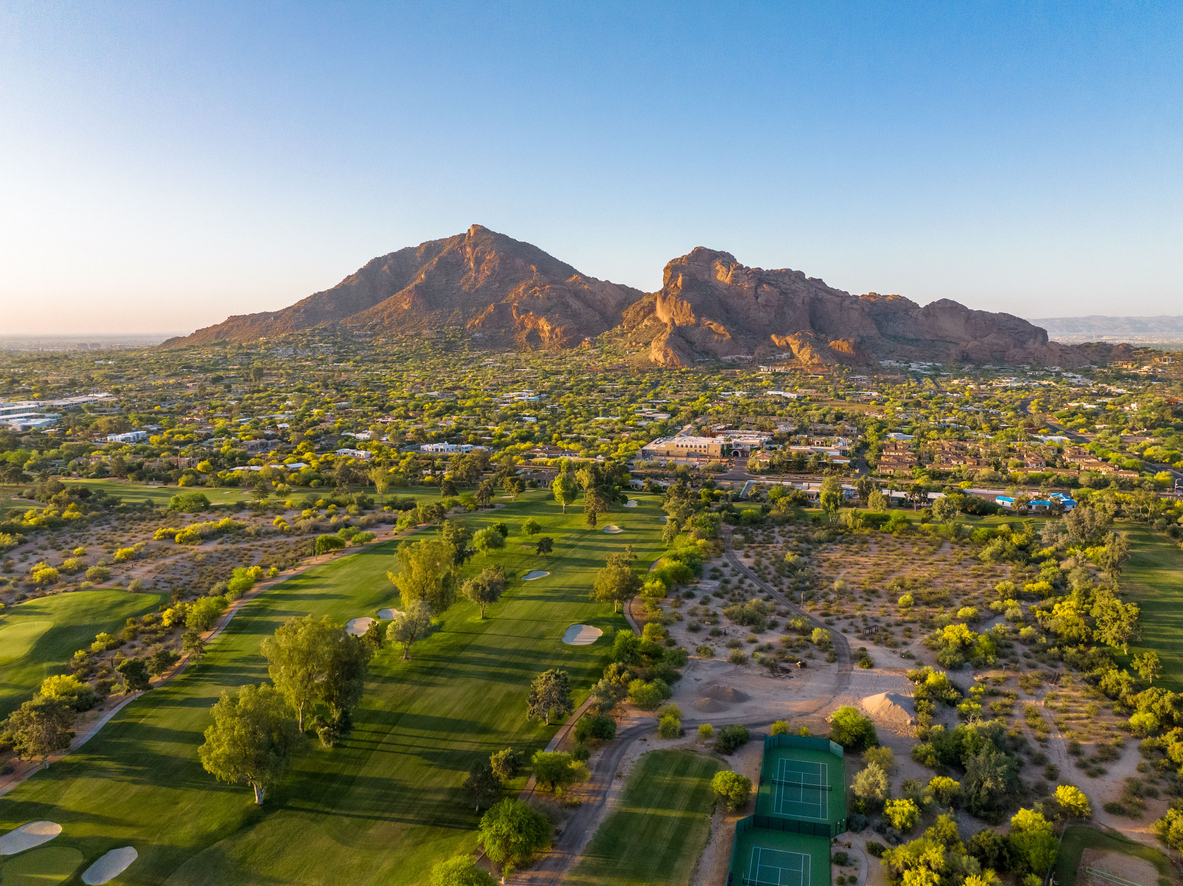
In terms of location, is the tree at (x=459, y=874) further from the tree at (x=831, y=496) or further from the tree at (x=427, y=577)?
the tree at (x=831, y=496)

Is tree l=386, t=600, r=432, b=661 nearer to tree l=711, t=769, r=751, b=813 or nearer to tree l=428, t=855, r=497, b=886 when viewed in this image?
tree l=428, t=855, r=497, b=886

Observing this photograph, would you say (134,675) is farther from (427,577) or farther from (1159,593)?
(1159,593)

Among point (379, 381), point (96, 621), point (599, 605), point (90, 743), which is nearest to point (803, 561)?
point (599, 605)

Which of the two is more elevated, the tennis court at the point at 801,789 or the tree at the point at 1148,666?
the tree at the point at 1148,666

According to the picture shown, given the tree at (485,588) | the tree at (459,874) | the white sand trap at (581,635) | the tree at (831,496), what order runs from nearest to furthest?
the tree at (459,874) → the white sand trap at (581,635) → the tree at (485,588) → the tree at (831,496)

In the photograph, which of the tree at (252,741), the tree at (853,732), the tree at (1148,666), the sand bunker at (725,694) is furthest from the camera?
the tree at (1148,666)

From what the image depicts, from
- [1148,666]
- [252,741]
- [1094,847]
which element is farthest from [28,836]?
[1148,666]

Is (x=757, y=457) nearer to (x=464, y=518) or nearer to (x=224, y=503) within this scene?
(x=464, y=518)

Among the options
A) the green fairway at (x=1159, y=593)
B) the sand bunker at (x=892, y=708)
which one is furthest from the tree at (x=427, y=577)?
the green fairway at (x=1159, y=593)
